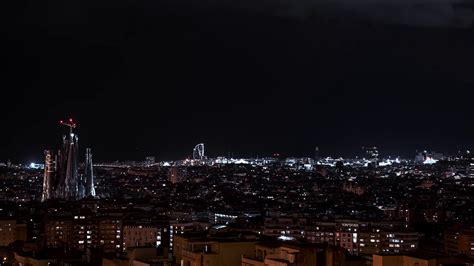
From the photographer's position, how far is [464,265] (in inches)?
519

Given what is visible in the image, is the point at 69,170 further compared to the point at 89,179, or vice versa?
the point at 89,179

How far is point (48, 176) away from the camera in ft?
303

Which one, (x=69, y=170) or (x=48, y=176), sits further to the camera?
(x=48, y=176)

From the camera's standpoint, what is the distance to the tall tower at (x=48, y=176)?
283 ft

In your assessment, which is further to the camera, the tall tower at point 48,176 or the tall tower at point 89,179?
the tall tower at point 89,179

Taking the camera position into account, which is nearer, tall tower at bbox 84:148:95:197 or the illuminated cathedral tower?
the illuminated cathedral tower

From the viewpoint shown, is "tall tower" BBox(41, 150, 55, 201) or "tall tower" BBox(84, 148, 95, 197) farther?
"tall tower" BBox(84, 148, 95, 197)

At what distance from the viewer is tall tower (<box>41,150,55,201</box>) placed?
8628 cm

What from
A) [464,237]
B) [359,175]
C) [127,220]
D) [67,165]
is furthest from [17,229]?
[359,175]

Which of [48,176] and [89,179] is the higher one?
[48,176]

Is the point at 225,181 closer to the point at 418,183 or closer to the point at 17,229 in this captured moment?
the point at 418,183

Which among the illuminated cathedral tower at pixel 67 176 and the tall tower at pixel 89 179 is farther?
the tall tower at pixel 89 179

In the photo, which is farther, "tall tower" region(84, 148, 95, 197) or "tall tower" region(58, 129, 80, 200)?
"tall tower" region(84, 148, 95, 197)

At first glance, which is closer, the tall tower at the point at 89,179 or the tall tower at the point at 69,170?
the tall tower at the point at 69,170
